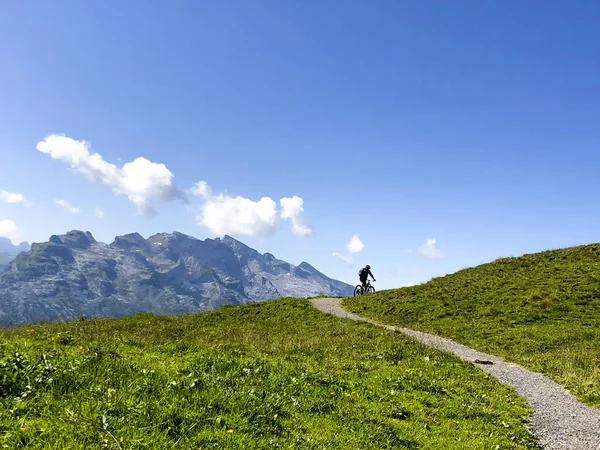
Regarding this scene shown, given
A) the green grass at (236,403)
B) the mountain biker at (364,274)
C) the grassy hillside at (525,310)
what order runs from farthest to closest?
the mountain biker at (364,274) → the grassy hillside at (525,310) → the green grass at (236,403)

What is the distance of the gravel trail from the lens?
11977 mm

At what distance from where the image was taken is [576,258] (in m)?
48.3

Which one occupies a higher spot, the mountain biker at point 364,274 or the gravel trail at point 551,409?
the mountain biker at point 364,274

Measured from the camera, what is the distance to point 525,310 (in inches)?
1316

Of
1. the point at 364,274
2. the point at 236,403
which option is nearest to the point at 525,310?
the point at 364,274

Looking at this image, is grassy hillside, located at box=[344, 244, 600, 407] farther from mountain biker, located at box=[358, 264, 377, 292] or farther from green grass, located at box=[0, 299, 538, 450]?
green grass, located at box=[0, 299, 538, 450]

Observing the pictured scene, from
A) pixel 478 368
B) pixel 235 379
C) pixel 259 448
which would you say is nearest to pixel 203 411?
pixel 259 448

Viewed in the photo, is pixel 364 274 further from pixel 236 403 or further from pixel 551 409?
pixel 236 403

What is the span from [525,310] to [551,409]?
21.1 metres

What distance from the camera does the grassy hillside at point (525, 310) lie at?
72.1 feet

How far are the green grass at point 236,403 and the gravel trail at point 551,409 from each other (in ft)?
2.21

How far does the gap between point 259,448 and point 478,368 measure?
15.9 meters

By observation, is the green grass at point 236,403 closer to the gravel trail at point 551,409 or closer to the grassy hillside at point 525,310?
the gravel trail at point 551,409

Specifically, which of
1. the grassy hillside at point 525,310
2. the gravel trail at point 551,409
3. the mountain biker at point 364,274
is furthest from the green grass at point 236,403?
the mountain biker at point 364,274
